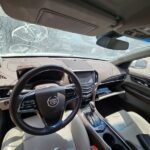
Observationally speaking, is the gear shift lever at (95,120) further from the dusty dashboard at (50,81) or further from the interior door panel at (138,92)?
the interior door panel at (138,92)

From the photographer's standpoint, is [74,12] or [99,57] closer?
[74,12]

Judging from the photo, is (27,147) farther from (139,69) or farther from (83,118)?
(139,69)

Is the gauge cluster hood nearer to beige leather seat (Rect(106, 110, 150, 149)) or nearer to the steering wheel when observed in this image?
the steering wheel

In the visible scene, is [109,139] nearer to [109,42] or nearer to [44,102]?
[44,102]

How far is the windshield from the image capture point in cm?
206

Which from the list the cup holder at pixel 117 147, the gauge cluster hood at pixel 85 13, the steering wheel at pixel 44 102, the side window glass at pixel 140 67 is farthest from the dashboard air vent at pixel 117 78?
the gauge cluster hood at pixel 85 13

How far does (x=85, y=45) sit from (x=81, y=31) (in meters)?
1.42

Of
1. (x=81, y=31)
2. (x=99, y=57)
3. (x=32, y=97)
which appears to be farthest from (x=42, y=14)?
(x=99, y=57)

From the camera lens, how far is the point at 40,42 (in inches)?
89.8

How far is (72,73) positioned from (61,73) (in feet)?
0.34

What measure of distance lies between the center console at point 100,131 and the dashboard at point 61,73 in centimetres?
15

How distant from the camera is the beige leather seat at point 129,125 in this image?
2217 millimetres

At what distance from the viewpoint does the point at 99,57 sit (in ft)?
9.32

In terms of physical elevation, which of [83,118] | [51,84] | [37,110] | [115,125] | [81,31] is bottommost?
[115,125]
